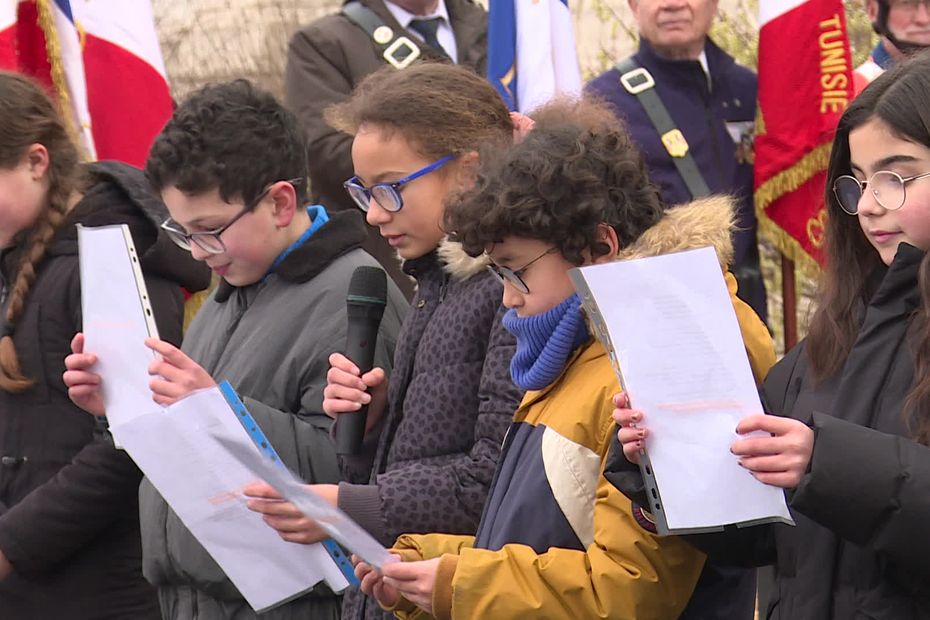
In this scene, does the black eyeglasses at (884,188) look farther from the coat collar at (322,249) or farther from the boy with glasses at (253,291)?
the coat collar at (322,249)

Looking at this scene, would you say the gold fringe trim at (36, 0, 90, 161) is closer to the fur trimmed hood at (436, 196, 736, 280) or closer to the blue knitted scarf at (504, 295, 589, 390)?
the blue knitted scarf at (504, 295, 589, 390)

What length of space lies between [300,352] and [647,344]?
1.46 metres

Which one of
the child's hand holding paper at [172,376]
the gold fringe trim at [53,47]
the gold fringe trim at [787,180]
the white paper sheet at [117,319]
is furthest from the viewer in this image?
the gold fringe trim at [53,47]

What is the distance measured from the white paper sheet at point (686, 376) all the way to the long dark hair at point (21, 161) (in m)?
2.32

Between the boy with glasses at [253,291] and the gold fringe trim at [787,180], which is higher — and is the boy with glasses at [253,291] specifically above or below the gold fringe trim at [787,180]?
above

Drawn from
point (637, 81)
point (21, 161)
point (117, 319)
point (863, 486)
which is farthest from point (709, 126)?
point (863, 486)

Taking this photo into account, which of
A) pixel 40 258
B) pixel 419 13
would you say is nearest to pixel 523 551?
pixel 40 258

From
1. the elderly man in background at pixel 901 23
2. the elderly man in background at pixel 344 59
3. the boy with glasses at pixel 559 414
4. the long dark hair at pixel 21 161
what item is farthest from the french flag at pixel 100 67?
the boy with glasses at pixel 559 414

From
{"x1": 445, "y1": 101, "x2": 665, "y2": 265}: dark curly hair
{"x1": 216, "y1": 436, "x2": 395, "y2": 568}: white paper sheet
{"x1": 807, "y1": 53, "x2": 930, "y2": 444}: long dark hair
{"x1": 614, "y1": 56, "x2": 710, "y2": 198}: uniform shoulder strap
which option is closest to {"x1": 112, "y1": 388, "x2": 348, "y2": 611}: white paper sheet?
{"x1": 216, "y1": 436, "x2": 395, "y2": 568}: white paper sheet

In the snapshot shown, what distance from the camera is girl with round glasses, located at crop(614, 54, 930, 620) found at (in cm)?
255

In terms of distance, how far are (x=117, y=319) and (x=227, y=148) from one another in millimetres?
526

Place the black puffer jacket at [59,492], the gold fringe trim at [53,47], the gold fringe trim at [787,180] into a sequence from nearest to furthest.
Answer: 1. the black puffer jacket at [59,492]
2. the gold fringe trim at [787,180]
3. the gold fringe trim at [53,47]

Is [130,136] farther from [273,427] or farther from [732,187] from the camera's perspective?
[273,427]

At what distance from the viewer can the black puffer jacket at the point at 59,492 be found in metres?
4.38
